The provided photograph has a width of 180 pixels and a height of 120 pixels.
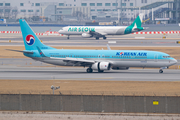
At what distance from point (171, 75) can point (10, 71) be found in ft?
88.1

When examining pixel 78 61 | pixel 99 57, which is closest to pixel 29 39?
pixel 78 61

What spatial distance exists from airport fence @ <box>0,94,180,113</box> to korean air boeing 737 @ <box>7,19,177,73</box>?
74.3 ft

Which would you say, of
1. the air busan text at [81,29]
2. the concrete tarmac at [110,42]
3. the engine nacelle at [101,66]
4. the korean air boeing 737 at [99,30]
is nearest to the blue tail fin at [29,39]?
the engine nacelle at [101,66]

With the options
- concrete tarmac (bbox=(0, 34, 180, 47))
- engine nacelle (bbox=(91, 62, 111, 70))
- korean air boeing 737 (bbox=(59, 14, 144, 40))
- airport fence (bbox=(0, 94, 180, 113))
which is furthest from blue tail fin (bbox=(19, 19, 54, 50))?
korean air boeing 737 (bbox=(59, 14, 144, 40))

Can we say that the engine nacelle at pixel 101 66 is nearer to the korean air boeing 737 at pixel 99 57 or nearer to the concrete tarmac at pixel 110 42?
the korean air boeing 737 at pixel 99 57

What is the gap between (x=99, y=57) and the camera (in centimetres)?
5450

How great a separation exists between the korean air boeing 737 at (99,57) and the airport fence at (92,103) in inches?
891

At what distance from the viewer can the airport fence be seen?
2927 cm

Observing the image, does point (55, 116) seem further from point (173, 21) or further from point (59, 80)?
point (173, 21)

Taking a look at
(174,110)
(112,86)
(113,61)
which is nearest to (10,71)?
(113,61)

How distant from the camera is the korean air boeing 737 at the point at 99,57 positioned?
52375mm

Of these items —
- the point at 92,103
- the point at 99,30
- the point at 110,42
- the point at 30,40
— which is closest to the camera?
the point at 92,103

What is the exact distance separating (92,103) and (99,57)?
24992 mm

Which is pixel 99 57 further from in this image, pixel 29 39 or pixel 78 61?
pixel 29 39
